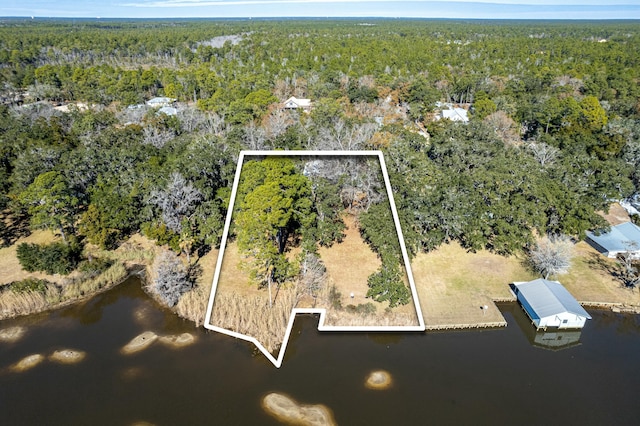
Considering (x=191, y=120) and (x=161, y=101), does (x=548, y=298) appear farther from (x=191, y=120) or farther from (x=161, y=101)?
(x=161, y=101)

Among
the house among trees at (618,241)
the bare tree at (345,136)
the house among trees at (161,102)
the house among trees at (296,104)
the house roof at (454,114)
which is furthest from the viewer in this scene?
the house among trees at (161,102)

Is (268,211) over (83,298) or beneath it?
over

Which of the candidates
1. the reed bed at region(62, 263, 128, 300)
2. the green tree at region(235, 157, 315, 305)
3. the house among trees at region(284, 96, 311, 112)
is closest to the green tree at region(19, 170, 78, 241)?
the reed bed at region(62, 263, 128, 300)

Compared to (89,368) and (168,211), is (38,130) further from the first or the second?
(89,368)

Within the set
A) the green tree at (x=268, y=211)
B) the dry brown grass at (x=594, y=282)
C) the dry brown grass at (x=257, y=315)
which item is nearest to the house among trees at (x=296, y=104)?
the green tree at (x=268, y=211)

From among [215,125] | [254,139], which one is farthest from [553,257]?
[215,125]

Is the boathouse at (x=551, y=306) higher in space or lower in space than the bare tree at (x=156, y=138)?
lower

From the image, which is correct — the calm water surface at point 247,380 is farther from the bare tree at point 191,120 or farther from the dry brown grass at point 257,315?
the bare tree at point 191,120
